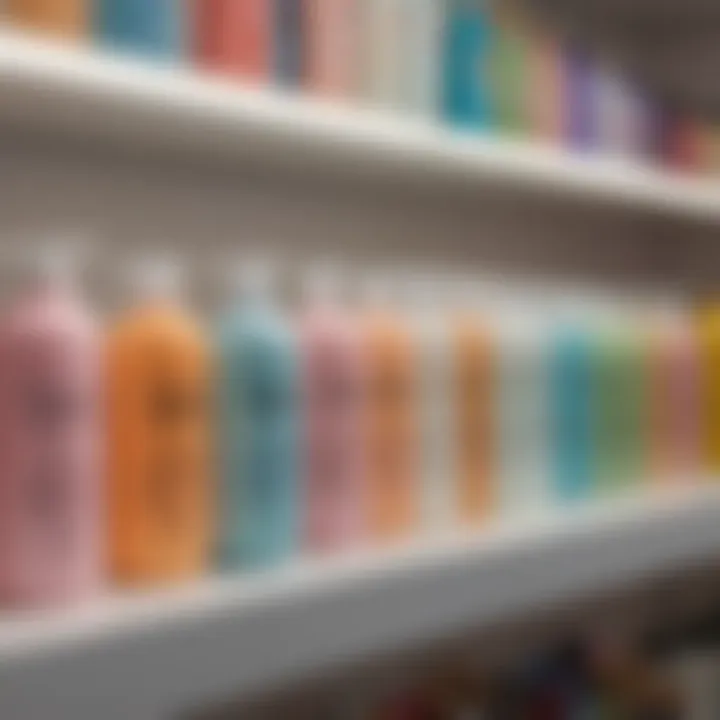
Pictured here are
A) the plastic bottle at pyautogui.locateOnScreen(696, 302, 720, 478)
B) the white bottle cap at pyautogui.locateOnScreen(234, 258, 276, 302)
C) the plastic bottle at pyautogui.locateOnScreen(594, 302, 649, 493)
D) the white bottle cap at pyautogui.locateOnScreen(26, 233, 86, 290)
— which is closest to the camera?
the white bottle cap at pyautogui.locateOnScreen(26, 233, 86, 290)

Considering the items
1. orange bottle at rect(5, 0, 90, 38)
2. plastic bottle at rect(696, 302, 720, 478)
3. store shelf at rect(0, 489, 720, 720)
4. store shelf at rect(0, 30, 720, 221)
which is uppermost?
orange bottle at rect(5, 0, 90, 38)

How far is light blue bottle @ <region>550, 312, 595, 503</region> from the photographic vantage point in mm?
1302

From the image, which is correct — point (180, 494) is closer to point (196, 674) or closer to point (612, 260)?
point (196, 674)

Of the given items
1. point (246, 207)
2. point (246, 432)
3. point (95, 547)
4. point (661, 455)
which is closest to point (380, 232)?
point (246, 207)

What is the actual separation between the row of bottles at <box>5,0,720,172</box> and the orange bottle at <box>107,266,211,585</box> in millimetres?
181

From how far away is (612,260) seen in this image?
5.76ft

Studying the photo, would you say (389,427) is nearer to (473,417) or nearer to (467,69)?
(473,417)

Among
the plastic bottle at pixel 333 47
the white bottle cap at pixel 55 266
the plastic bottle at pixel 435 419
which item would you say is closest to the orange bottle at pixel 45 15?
the white bottle cap at pixel 55 266

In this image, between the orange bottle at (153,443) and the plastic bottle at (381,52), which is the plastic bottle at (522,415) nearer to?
the plastic bottle at (381,52)

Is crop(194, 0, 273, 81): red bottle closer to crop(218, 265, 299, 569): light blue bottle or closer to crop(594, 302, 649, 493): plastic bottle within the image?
crop(218, 265, 299, 569): light blue bottle

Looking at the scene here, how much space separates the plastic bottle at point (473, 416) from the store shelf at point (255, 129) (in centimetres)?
14

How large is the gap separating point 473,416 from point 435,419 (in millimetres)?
58

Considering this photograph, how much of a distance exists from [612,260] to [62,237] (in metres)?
0.87

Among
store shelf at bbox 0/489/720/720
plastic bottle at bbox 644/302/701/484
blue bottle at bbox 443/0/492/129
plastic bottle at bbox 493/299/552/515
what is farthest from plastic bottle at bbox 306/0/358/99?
plastic bottle at bbox 644/302/701/484
